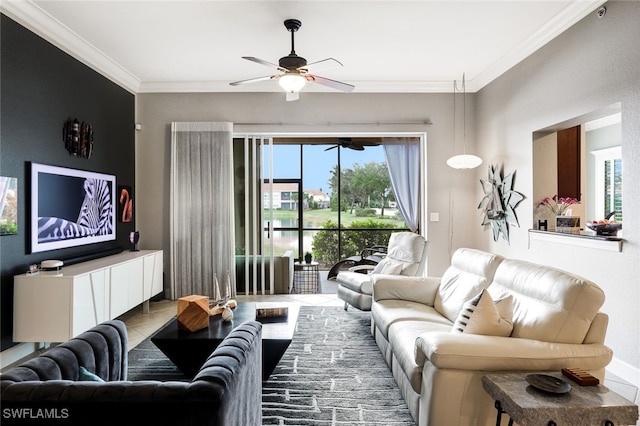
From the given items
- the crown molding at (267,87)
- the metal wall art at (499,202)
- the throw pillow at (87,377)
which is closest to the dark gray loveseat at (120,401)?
the throw pillow at (87,377)

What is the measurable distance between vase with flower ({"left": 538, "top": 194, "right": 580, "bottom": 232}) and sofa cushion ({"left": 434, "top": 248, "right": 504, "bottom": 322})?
1.08m

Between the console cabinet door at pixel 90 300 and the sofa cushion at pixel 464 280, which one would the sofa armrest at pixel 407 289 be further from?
the console cabinet door at pixel 90 300

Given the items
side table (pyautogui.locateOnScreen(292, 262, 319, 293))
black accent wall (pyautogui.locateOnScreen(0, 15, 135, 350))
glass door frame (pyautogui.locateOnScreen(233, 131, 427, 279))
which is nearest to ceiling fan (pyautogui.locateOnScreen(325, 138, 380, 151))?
glass door frame (pyautogui.locateOnScreen(233, 131, 427, 279))

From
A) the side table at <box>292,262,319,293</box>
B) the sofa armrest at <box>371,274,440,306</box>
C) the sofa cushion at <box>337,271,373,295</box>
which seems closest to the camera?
the sofa armrest at <box>371,274,440,306</box>

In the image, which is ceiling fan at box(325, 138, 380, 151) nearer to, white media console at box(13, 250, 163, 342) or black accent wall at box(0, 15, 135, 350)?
black accent wall at box(0, 15, 135, 350)

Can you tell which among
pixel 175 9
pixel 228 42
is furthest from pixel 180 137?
pixel 175 9

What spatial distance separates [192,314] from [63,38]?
9.65 feet

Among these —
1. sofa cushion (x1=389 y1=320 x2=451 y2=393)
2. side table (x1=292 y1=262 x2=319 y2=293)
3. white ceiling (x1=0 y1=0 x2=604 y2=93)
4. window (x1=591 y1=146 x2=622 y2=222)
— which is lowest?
side table (x1=292 y1=262 x2=319 y2=293)

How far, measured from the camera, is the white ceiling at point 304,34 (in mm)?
3205

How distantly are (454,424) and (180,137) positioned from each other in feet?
15.3

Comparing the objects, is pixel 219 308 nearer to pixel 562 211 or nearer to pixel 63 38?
pixel 63 38

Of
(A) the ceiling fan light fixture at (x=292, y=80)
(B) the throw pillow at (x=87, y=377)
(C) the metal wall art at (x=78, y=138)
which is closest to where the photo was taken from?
(B) the throw pillow at (x=87, y=377)

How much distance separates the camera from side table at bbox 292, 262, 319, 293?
20.3ft

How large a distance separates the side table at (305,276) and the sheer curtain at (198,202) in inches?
51.8
